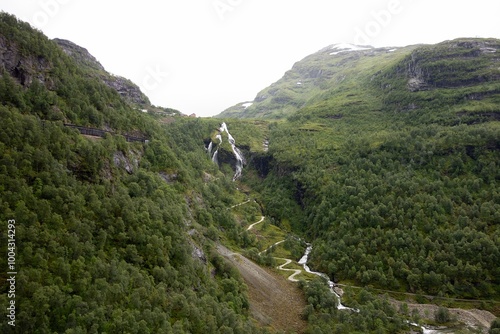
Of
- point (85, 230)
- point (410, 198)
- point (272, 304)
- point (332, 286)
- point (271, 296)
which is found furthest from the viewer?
point (410, 198)

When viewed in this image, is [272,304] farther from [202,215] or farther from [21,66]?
[21,66]

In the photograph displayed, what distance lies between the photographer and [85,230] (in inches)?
2280

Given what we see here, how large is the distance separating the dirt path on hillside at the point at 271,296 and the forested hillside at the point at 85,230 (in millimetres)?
6611

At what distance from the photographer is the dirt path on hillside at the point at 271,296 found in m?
81.3

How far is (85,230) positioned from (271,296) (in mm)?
54502

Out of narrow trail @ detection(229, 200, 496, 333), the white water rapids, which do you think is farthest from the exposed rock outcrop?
the white water rapids

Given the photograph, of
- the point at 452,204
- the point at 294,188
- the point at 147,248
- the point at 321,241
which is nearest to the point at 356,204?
the point at 321,241

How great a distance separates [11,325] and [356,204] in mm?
116881

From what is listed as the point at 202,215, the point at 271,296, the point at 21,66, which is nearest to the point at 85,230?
the point at 271,296

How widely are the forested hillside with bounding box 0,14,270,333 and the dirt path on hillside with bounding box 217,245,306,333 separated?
661 cm

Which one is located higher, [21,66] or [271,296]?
[21,66]

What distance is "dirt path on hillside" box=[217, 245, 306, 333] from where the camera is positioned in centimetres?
8131

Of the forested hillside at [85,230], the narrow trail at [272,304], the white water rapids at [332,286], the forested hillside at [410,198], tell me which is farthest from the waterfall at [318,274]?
the forested hillside at [85,230]

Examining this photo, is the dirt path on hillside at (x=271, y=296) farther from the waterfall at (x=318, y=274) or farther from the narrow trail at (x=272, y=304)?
the waterfall at (x=318, y=274)
